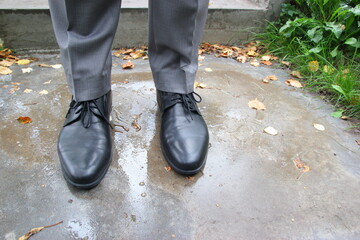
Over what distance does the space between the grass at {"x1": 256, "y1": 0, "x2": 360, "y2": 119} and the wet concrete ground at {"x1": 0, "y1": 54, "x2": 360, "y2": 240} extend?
135 mm

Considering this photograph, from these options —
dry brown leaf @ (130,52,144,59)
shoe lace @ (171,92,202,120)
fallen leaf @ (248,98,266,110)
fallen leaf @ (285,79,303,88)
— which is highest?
shoe lace @ (171,92,202,120)

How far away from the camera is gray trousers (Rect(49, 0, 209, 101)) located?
917 millimetres

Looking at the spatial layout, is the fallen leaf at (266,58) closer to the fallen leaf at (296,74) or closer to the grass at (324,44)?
the grass at (324,44)

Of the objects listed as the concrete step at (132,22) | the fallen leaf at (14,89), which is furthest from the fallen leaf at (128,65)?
the fallen leaf at (14,89)

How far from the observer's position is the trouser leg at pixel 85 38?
90 cm

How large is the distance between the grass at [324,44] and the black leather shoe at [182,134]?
85cm

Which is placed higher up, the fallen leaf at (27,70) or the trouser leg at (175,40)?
the trouser leg at (175,40)

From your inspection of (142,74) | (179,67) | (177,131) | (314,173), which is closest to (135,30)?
(142,74)

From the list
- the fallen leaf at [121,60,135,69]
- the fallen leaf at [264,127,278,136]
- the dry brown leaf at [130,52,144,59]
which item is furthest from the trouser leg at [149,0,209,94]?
the dry brown leaf at [130,52,144,59]

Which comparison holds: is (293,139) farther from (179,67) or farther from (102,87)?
(102,87)

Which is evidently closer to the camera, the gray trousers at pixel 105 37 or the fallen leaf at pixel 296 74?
the gray trousers at pixel 105 37

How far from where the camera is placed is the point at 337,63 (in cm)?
177

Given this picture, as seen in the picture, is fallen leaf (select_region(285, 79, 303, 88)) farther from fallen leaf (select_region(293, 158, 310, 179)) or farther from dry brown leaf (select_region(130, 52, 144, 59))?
dry brown leaf (select_region(130, 52, 144, 59))

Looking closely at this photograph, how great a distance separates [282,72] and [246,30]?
54 cm
